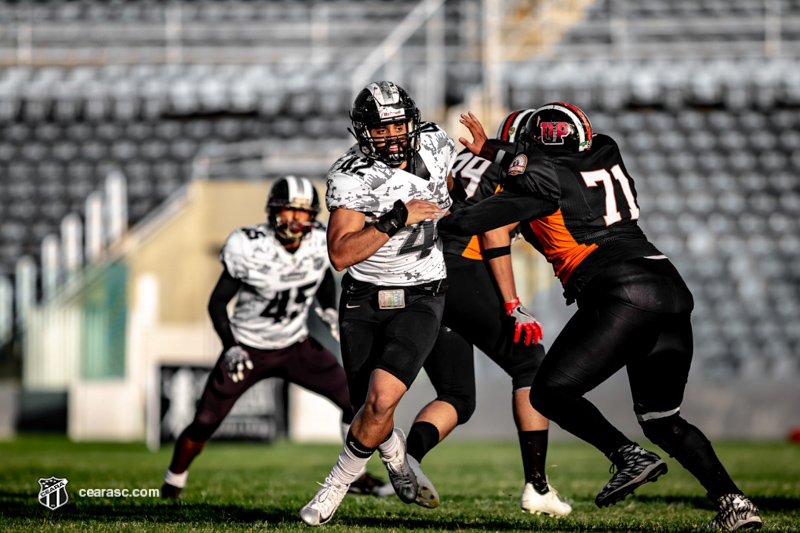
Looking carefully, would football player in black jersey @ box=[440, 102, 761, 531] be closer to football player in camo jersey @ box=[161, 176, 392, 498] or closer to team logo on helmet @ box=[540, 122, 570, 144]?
team logo on helmet @ box=[540, 122, 570, 144]

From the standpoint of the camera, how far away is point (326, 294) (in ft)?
21.6

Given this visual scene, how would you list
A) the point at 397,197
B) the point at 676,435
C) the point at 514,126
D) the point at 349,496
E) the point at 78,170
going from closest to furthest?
the point at 676,435
the point at 397,197
the point at 514,126
the point at 349,496
the point at 78,170

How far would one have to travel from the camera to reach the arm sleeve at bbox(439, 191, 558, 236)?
4695 millimetres

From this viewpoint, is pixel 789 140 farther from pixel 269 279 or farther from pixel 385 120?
pixel 385 120

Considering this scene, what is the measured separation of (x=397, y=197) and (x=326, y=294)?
5.64ft

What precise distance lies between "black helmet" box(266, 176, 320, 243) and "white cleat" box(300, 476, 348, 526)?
6.41ft

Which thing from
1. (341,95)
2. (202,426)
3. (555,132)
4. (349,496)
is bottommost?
(349,496)

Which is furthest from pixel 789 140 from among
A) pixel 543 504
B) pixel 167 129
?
pixel 543 504

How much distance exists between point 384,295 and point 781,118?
14412 mm

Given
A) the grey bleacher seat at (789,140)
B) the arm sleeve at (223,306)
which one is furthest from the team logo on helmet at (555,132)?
the grey bleacher seat at (789,140)

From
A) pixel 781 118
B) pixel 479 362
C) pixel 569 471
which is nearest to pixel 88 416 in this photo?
pixel 479 362

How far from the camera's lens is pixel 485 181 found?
221 inches

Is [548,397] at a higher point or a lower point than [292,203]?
lower

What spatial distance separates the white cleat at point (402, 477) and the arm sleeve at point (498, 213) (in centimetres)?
99
